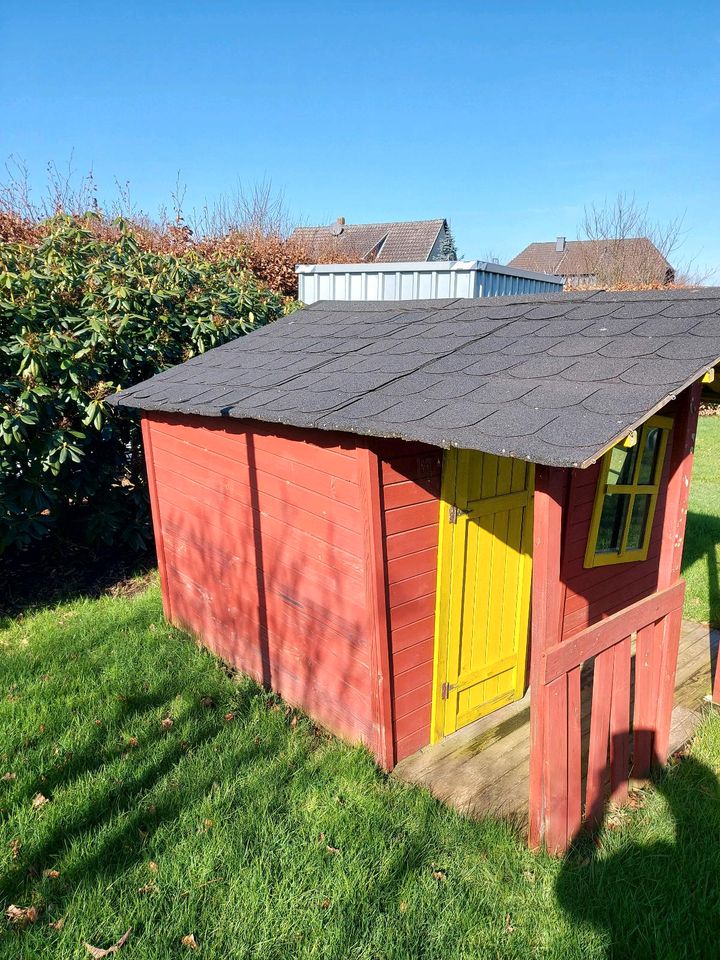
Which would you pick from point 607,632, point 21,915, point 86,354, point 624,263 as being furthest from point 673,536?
point 624,263

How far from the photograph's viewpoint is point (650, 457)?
4430mm

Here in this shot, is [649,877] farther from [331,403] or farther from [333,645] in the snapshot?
[331,403]

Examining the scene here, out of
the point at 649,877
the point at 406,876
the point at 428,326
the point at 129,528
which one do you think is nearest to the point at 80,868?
the point at 406,876

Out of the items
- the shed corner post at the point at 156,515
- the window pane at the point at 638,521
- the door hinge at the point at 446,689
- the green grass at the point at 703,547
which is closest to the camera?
the door hinge at the point at 446,689

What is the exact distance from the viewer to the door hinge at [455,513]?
372 cm

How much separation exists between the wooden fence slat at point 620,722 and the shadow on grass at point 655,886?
9.6 inches

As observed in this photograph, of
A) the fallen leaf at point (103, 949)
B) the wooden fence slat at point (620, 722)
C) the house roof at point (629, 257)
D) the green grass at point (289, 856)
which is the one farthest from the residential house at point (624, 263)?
the fallen leaf at point (103, 949)

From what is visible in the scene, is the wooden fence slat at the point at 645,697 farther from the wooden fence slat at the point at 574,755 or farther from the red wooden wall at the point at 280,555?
the red wooden wall at the point at 280,555

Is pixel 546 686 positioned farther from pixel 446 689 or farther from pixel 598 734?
pixel 446 689

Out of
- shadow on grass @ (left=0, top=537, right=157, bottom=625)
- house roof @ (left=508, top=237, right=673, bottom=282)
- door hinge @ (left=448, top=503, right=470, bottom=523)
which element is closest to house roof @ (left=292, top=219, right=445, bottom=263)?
house roof @ (left=508, top=237, right=673, bottom=282)

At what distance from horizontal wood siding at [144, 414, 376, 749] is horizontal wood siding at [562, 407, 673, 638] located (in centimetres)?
169

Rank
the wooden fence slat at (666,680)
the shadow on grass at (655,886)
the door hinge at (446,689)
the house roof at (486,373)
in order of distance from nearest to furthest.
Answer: the house roof at (486,373) → the shadow on grass at (655,886) → the wooden fence slat at (666,680) → the door hinge at (446,689)

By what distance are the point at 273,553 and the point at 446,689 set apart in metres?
1.53

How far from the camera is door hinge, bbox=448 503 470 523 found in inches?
146
